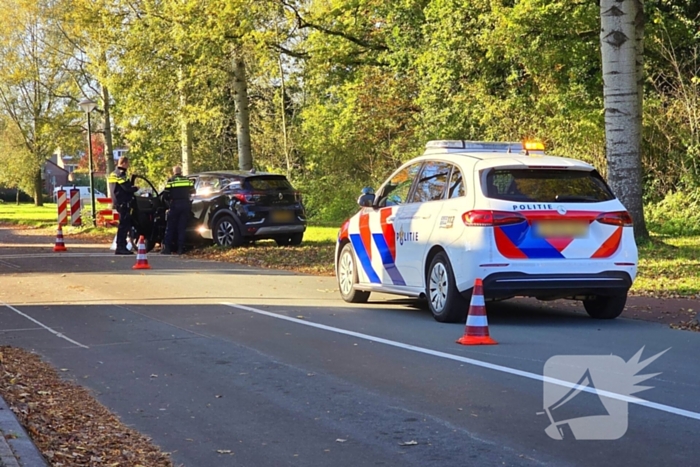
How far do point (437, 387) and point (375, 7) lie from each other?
22.8 metres

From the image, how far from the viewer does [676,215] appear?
71.6 feet

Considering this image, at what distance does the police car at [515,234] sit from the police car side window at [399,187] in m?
0.33

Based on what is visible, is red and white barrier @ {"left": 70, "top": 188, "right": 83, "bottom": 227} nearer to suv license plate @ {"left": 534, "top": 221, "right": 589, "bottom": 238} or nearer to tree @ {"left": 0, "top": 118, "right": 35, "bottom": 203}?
suv license plate @ {"left": 534, "top": 221, "right": 589, "bottom": 238}

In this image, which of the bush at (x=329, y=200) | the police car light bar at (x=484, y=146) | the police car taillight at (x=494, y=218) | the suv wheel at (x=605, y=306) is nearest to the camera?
the police car taillight at (x=494, y=218)

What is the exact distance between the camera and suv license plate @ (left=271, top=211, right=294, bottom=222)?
20594 millimetres

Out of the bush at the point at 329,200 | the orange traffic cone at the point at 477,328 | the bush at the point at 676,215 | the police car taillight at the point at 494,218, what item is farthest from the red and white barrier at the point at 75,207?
the orange traffic cone at the point at 477,328

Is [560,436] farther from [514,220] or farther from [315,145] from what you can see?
[315,145]

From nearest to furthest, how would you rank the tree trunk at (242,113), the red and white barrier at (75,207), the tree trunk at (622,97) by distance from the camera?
1. the tree trunk at (622,97)
2. the tree trunk at (242,113)
3. the red and white barrier at (75,207)

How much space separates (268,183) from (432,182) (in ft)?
34.5

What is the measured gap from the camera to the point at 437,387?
7012mm

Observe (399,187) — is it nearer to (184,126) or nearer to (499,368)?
(499,368)

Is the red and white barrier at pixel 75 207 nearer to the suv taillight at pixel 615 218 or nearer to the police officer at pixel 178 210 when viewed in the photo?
the police officer at pixel 178 210

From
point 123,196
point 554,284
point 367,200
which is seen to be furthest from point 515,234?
point 123,196

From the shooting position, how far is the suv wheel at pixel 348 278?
1209 centimetres
